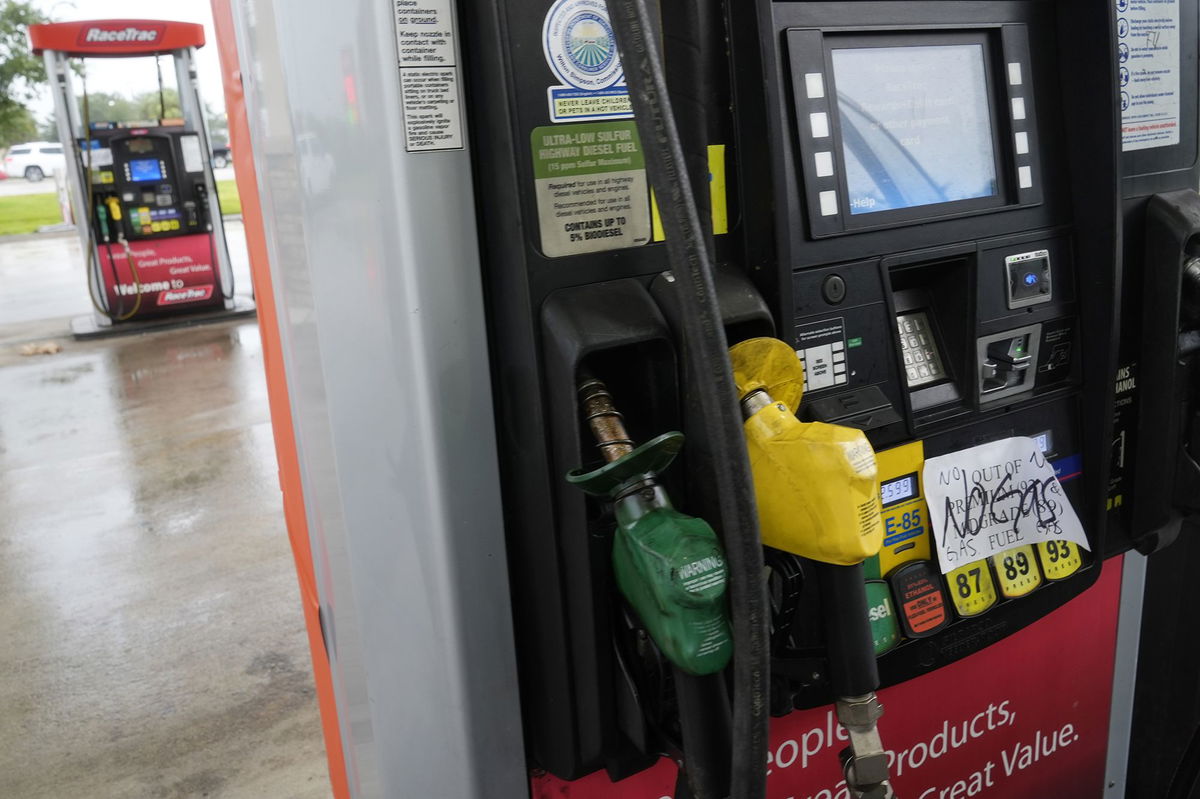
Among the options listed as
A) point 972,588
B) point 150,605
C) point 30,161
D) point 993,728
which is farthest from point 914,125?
point 30,161

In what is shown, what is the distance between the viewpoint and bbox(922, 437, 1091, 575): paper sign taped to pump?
1.31 meters

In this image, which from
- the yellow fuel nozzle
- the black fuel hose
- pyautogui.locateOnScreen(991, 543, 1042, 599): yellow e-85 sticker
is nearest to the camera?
the black fuel hose

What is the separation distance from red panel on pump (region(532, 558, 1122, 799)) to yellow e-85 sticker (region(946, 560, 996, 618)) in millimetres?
179

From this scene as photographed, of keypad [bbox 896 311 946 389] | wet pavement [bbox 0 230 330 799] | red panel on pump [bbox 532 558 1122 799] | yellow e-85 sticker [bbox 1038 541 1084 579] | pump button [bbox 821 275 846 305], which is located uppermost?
pump button [bbox 821 275 846 305]

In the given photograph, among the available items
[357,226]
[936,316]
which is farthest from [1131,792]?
[357,226]

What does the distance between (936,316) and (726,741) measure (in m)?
0.68

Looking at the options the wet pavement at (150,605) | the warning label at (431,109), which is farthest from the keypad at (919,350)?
the wet pavement at (150,605)

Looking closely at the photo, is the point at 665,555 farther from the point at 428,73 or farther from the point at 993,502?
the point at 993,502

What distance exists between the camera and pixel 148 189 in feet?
27.7

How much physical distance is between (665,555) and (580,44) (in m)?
0.51

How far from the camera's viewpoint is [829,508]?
3.06 ft

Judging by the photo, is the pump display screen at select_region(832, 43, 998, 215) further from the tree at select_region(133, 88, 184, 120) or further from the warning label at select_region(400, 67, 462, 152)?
the tree at select_region(133, 88, 184, 120)

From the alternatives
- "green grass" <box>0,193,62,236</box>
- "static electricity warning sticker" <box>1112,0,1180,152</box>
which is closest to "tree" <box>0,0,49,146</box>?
"green grass" <box>0,193,62,236</box>

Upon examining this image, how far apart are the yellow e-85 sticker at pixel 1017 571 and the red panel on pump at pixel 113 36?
27.3ft
